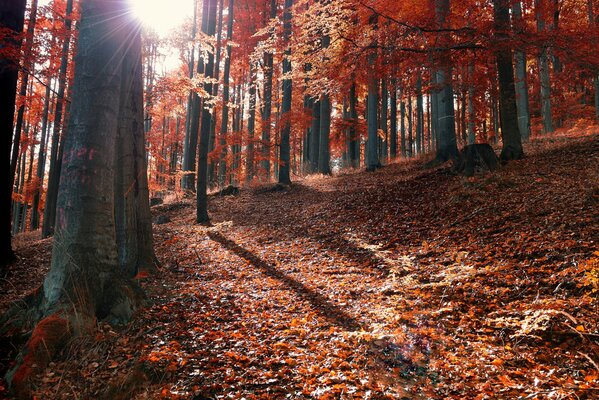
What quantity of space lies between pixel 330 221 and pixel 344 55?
4109mm

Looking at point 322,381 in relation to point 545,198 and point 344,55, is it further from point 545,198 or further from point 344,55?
point 344,55

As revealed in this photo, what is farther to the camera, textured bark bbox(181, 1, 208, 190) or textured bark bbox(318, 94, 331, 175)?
textured bark bbox(318, 94, 331, 175)

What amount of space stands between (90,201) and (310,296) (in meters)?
3.30

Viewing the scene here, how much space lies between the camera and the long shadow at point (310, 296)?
4379 millimetres

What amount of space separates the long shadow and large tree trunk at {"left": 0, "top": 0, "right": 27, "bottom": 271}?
4941mm

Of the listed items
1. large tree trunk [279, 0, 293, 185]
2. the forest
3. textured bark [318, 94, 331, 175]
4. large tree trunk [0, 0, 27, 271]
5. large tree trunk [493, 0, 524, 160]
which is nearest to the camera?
the forest

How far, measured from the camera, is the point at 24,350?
360 centimetres

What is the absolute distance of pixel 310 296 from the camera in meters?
5.37

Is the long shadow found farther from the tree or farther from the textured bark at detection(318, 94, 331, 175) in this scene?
the textured bark at detection(318, 94, 331, 175)

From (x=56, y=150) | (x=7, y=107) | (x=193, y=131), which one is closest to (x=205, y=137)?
(x=193, y=131)

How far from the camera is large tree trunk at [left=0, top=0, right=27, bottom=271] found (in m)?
7.74

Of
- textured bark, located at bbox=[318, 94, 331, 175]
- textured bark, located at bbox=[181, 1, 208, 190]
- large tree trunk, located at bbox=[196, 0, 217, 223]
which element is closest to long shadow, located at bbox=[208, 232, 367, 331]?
large tree trunk, located at bbox=[196, 0, 217, 223]

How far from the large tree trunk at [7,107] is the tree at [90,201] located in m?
4.75

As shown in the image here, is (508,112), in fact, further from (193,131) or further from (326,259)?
(193,131)
